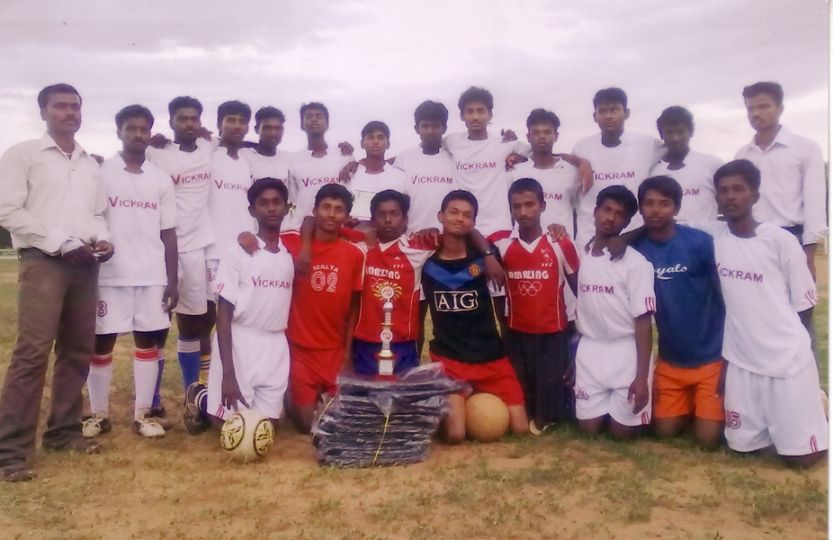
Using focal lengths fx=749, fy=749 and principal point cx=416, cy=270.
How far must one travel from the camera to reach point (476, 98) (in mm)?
5230

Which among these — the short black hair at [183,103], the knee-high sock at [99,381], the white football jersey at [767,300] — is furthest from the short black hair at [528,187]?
the knee-high sock at [99,381]

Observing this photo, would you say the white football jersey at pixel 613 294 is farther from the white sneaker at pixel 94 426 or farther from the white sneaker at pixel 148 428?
the white sneaker at pixel 94 426

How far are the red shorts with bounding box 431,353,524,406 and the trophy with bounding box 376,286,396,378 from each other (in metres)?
0.38

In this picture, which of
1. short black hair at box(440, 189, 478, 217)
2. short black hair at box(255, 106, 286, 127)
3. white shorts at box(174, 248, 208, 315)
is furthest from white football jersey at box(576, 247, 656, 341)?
white shorts at box(174, 248, 208, 315)

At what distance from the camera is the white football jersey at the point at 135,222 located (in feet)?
15.1

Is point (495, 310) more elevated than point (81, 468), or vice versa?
point (495, 310)

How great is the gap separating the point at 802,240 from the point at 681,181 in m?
0.83

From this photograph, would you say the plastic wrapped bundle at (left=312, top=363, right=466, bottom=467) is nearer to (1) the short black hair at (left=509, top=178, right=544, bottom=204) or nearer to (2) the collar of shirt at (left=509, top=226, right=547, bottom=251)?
(2) the collar of shirt at (left=509, top=226, right=547, bottom=251)

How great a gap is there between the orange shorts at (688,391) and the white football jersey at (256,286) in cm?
238

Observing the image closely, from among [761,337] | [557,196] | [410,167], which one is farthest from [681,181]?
[410,167]

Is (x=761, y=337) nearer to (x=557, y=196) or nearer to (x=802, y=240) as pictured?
(x=802, y=240)

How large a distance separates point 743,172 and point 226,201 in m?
3.35

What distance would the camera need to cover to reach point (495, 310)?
504cm

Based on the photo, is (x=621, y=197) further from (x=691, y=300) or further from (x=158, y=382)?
(x=158, y=382)
